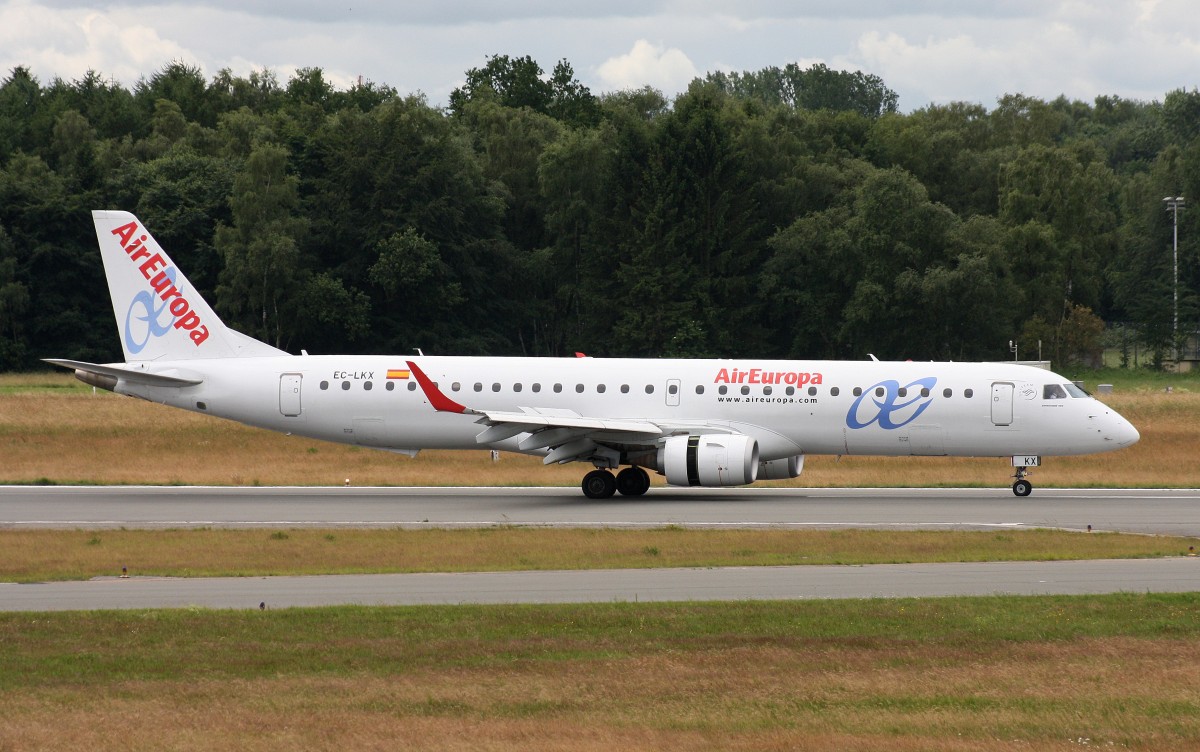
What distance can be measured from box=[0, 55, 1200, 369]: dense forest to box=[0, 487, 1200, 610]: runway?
45629mm

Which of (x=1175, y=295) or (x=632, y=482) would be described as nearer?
(x=632, y=482)

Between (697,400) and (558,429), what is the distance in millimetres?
3539

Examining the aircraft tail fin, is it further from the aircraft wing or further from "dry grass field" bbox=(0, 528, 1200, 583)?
"dry grass field" bbox=(0, 528, 1200, 583)

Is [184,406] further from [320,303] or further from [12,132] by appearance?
[12,132]

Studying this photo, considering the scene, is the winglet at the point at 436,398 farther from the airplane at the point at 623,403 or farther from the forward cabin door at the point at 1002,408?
the forward cabin door at the point at 1002,408

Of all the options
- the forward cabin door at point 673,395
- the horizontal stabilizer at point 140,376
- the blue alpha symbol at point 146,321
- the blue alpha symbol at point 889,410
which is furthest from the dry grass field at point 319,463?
the forward cabin door at point 673,395

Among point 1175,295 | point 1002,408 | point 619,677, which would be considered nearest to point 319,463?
point 1002,408

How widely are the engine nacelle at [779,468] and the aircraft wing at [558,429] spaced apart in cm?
142

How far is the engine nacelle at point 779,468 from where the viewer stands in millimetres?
34281

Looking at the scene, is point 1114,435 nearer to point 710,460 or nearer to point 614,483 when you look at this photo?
point 710,460

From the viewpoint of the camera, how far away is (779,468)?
34344 mm

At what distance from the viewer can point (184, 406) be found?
35.9 metres

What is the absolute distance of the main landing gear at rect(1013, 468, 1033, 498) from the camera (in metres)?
33.8

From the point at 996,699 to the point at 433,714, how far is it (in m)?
4.96
